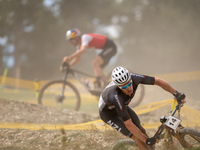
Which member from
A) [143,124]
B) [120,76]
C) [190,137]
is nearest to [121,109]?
[120,76]

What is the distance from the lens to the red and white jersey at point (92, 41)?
666 cm

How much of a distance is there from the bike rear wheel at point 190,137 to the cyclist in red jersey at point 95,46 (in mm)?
3731

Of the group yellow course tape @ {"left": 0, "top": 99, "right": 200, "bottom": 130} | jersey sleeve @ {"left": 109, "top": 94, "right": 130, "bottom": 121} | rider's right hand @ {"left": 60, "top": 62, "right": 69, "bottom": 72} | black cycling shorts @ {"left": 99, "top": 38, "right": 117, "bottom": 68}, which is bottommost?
yellow course tape @ {"left": 0, "top": 99, "right": 200, "bottom": 130}

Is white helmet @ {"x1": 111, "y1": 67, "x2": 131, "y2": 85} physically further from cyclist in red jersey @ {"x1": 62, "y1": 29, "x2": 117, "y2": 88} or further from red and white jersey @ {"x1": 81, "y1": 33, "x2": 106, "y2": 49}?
red and white jersey @ {"x1": 81, "y1": 33, "x2": 106, "y2": 49}

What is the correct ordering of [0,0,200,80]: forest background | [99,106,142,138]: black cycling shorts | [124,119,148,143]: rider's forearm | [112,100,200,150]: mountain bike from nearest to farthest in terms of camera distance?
[124,119,148,143]: rider's forearm → [112,100,200,150]: mountain bike → [99,106,142,138]: black cycling shorts → [0,0,200,80]: forest background

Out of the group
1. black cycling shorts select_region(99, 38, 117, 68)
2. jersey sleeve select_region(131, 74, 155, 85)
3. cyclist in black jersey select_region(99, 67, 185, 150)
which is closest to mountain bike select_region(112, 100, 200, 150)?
cyclist in black jersey select_region(99, 67, 185, 150)

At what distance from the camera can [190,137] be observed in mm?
3330

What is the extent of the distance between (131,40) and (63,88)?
1166 cm

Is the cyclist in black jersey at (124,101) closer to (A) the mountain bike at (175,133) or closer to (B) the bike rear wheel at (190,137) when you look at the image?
(A) the mountain bike at (175,133)

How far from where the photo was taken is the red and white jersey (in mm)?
6664

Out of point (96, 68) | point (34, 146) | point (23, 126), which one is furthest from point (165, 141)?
point (96, 68)

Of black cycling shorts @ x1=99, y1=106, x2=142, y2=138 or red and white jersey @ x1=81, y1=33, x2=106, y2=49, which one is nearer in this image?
black cycling shorts @ x1=99, y1=106, x2=142, y2=138

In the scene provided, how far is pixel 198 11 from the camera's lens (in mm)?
13602

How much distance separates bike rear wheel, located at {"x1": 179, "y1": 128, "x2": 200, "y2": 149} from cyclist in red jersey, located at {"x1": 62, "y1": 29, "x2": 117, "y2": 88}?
12.2 ft
